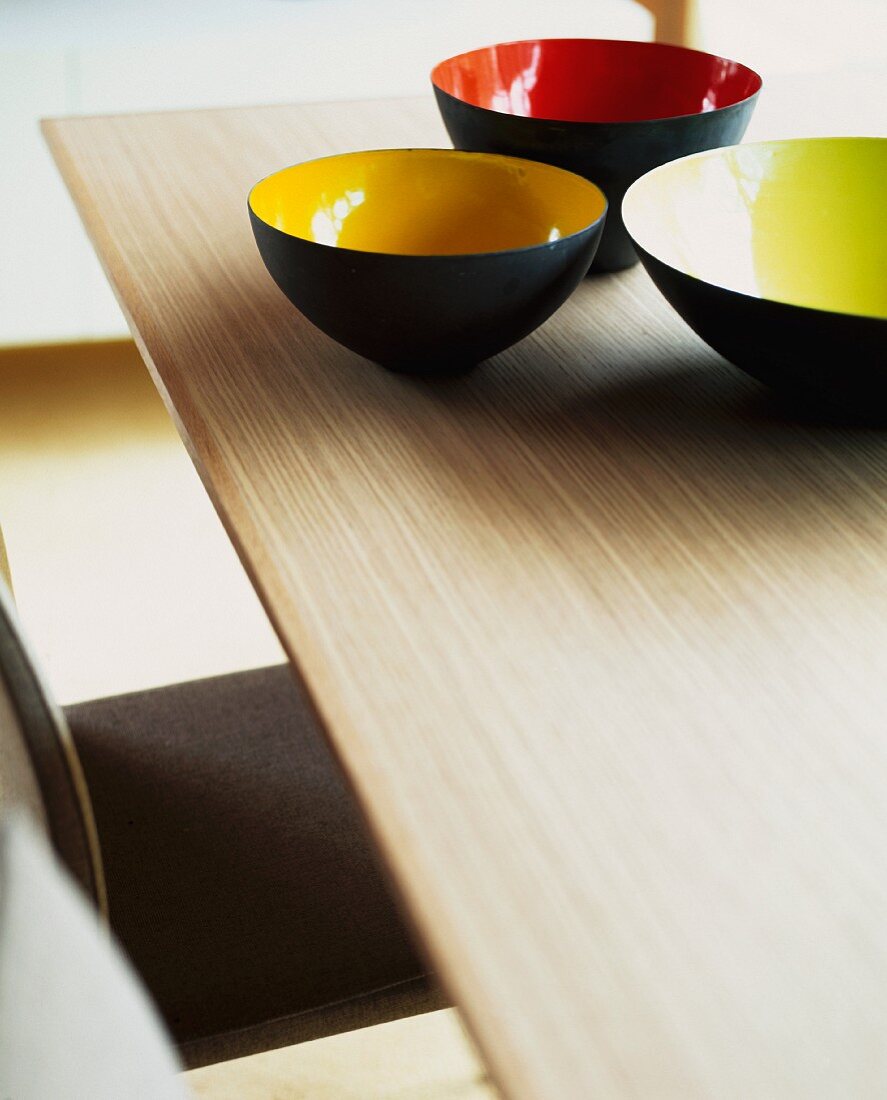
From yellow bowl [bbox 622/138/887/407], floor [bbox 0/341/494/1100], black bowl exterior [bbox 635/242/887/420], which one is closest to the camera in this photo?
black bowl exterior [bbox 635/242/887/420]

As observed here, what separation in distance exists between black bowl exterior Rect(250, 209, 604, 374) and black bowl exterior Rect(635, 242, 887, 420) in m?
0.05

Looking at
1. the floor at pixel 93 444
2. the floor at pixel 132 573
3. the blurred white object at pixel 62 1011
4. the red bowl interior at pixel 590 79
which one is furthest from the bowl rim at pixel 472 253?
the floor at pixel 132 573

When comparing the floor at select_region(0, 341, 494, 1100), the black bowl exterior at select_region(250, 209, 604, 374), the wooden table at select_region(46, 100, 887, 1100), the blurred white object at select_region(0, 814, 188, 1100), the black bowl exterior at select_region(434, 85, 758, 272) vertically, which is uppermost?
→ the black bowl exterior at select_region(434, 85, 758, 272)

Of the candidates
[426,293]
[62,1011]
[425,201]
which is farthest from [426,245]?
[62,1011]

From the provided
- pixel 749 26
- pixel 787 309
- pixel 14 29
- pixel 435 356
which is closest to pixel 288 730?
pixel 435 356

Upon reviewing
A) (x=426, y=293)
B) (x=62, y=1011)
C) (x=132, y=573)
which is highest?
(x=426, y=293)

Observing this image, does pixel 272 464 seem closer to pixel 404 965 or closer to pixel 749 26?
pixel 404 965

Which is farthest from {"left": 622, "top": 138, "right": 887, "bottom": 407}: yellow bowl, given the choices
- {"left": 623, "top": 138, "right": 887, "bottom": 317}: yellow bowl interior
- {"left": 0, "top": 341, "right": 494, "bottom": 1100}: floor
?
{"left": 0, "top": 341, "right": 494, "bottom": 1100}: floor

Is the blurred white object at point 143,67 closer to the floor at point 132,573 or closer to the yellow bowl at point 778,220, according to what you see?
the floor at point 132,573

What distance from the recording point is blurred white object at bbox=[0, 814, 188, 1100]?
1.03ft

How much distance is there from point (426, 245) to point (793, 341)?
0.87 ft

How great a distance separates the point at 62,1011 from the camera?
0.32 meters

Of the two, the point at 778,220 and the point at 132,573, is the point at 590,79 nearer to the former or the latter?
the point at 778,220

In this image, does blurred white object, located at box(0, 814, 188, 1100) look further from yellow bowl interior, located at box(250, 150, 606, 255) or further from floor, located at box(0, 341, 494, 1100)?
floor, located at box(0, 341, 494, 1100)
